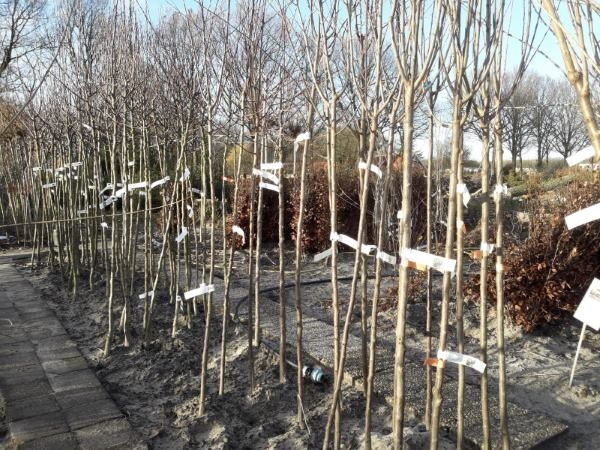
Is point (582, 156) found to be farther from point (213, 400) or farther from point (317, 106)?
point (213, 400)

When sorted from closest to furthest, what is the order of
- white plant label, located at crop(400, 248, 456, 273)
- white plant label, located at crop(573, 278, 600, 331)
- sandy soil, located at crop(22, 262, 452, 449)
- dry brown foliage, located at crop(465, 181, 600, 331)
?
white plant label, located at crop(400, 248, 456, 273) < sandy soil, located at crop(22, 262, 452, 449) < white plant label, located at crop(573, 278, 600, 331) < dry brown foliage, located at crop(465, 181, 600, 331)

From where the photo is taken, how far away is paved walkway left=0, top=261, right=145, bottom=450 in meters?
3.04

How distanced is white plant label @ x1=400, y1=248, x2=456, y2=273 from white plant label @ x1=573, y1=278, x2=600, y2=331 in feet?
5.61

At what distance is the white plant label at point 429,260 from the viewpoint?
6.94ft

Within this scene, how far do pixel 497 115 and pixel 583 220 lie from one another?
0.61 meters

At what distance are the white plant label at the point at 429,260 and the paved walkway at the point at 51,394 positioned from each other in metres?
1.82

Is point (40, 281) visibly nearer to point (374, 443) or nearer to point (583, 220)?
point (374, 443)

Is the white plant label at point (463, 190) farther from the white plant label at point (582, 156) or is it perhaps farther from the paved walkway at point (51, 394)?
the paved walkway at point (51, 394)

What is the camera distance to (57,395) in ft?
11.8

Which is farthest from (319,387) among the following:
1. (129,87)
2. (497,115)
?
(129,87)

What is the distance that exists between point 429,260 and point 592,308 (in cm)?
182

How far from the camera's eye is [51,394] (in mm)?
3600

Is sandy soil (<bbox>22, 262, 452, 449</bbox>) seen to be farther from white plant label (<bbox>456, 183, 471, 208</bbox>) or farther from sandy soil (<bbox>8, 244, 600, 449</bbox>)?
white plant label (<bbox>456, 183, 471, 208</bbox>)

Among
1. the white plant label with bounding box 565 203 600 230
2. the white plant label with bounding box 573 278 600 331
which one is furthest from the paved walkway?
the white plant label with bounding box 573 278 600 331
